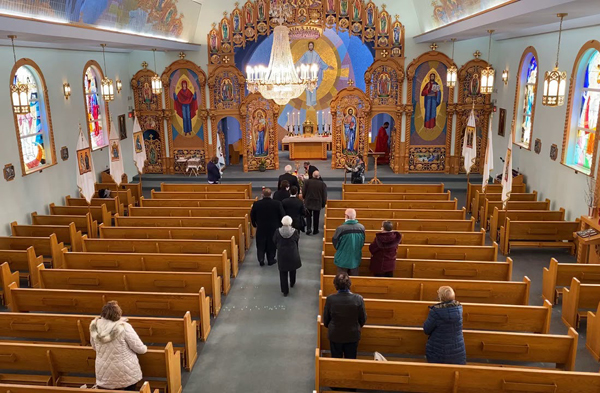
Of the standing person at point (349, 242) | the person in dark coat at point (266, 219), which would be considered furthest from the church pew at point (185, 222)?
the standing person at point (349, 242)

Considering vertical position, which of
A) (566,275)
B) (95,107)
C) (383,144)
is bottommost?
(566,275)

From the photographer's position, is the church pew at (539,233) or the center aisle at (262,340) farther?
the church pew at (539,233)

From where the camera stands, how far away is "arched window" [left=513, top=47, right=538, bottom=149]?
14.7 m

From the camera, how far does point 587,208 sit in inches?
441

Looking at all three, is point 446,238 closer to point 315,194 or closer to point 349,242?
point 349,242

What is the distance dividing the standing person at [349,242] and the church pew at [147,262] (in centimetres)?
210

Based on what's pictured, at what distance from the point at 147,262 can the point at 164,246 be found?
82cm

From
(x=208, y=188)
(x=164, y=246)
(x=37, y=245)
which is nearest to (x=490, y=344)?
(x=164, y=246)

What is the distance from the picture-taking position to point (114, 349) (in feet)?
17.7

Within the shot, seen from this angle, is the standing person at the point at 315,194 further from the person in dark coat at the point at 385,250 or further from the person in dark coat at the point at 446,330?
the person in dark coat at the point at 446,330

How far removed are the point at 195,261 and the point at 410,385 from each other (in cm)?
469

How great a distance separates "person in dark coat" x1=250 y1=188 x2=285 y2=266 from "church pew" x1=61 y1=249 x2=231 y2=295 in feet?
4.75

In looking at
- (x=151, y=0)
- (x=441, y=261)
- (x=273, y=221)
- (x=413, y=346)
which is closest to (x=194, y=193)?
→ (x=273, y=221)

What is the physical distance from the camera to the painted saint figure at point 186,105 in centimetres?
1894
